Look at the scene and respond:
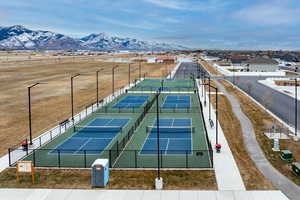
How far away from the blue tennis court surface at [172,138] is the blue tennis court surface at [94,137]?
13.8 ft

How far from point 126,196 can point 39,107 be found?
35959 millimetres

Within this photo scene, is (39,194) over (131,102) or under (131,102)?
under

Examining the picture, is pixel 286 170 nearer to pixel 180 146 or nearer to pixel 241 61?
pixel 180 146

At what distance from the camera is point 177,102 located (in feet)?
192

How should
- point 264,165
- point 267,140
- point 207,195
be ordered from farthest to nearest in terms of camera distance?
point 267,140
point 264,165
point 207,195

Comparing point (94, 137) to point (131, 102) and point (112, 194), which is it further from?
point (131, 102)

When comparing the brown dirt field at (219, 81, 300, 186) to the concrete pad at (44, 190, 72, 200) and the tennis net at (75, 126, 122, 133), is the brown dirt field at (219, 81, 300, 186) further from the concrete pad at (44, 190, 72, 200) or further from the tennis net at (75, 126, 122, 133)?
the tennis net at (75, 126, 122, 133)

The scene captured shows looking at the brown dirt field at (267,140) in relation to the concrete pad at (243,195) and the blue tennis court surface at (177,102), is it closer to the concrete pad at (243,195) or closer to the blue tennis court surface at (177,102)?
the concrete pad at (243,195)

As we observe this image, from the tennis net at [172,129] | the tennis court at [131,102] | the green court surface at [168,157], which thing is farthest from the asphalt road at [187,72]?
the green court surface at [168,157]

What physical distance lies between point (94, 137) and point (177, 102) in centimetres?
2556

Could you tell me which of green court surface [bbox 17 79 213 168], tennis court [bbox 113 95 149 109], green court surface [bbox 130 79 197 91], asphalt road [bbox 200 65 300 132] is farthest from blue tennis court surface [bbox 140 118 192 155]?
green court surface [bbox 130 79 197 91]

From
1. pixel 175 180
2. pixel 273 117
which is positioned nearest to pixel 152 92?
pixel 273 117

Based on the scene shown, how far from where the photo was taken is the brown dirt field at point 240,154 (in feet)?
73.2

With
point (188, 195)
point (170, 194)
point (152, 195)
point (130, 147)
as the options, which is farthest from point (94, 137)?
point (188, 195)
